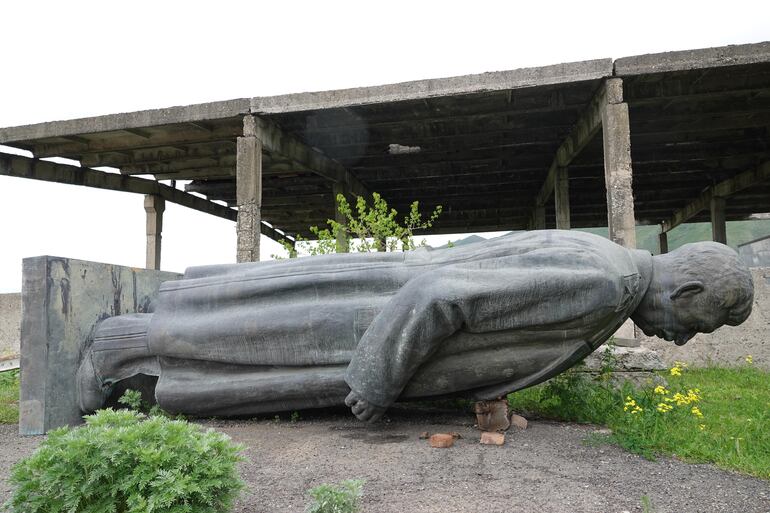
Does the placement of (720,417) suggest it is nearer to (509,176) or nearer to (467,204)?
(509,176)

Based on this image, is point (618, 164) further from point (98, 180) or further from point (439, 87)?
point (98, 180)

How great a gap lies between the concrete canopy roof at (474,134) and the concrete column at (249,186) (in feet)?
1.17

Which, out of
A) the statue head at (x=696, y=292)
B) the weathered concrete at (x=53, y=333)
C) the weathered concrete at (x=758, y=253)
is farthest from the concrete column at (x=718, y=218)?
the weathered concrete at (x=53, y=333)

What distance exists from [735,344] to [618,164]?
249 cm

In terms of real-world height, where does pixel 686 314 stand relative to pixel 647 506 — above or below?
above

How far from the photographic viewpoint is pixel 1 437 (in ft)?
11.7

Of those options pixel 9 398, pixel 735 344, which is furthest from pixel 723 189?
pixel 9 398

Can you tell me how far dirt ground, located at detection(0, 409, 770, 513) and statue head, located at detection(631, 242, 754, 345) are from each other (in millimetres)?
736

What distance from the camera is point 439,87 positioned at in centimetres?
696

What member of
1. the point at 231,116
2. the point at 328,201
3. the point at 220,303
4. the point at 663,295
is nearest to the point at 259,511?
the point at 220,303

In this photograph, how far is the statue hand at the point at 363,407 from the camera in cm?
302

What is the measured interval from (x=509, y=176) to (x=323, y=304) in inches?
366

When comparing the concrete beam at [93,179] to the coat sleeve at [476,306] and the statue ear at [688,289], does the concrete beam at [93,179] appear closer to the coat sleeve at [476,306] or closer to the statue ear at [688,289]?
the coat sleeve at [476,306]

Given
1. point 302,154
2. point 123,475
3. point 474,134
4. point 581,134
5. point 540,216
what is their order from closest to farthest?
point 123,475
point 581,134
point 474,134
point 302,154
point 540,216
